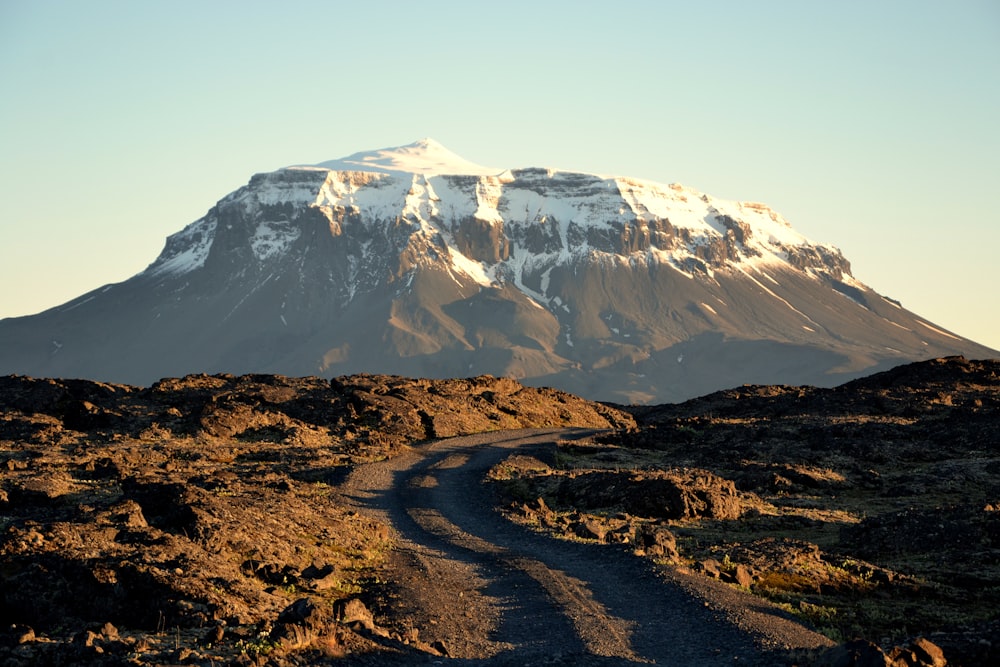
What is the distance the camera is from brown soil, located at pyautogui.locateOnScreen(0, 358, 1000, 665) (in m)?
25.0

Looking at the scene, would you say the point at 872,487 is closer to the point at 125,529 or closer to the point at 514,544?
the point at 514,544

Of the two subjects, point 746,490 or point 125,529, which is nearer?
point 125,529

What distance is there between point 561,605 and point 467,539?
41.3ft

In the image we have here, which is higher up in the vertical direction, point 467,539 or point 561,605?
point 561,605

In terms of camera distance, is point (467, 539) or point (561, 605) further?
point (467, 539)

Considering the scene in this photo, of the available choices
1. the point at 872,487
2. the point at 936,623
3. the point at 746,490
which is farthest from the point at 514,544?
the point at 872,487

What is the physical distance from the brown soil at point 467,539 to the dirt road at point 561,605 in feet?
0.37

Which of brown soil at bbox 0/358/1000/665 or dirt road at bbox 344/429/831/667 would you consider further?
brown soil at bbox 0/358/1000/665

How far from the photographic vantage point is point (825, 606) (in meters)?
30.9

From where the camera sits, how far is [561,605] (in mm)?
29312

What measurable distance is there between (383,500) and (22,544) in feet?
80.3

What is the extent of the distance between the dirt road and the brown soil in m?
0.11

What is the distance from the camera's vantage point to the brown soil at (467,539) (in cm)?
2498

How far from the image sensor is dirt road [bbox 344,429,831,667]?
24.8m
